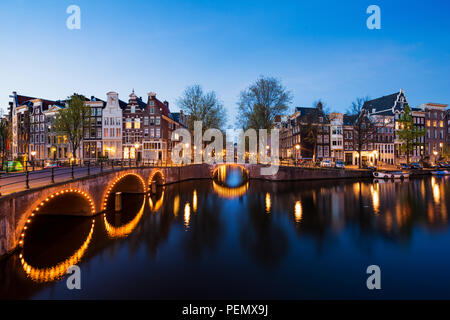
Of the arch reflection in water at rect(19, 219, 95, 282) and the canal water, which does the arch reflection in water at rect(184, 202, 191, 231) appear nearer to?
the canal water

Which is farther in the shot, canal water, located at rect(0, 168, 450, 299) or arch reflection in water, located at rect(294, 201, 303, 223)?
arch reflection in water, located at rect(294, 201, 303, 223)

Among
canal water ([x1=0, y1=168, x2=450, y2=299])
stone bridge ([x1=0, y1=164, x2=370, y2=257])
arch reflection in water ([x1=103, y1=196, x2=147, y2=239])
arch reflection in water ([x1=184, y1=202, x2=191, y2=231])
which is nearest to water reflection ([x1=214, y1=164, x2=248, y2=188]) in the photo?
stone bridge ([x1=0, y1=164, x2=370, y2=257])

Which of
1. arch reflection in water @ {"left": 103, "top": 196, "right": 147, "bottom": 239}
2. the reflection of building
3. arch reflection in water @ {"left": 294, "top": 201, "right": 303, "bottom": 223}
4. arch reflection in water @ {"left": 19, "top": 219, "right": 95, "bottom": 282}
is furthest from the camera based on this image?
the reflection of building

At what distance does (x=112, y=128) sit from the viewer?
48531 mm

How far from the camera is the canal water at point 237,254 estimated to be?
329 inches

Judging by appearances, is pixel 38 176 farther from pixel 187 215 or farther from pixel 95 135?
pixel 95 135

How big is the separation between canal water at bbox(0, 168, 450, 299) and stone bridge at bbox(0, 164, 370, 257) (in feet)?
2.91

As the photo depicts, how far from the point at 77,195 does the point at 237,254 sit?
13.0m

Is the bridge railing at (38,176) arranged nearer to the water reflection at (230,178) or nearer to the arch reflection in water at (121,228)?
the arch reflection in water at (121,228)

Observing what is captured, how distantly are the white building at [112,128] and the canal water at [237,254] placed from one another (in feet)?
106

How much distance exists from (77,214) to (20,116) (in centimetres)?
5882

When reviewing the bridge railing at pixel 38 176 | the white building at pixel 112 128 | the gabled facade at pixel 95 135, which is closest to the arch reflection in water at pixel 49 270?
the bridge railing at pixel 38 176

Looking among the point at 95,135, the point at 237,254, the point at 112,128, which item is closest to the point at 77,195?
the point at 237,254

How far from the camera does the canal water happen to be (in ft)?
27.5
